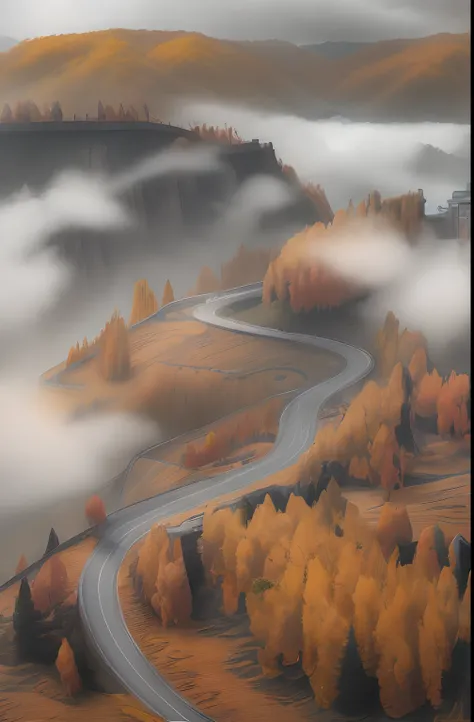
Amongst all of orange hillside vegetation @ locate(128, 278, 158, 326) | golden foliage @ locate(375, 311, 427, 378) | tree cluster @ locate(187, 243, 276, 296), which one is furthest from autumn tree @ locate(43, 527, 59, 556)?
golden foliage @ locate(375, 311, 427, 378)

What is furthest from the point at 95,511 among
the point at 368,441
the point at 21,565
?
the point at 368,441

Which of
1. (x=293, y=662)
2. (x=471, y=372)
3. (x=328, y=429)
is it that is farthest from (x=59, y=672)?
(x=471, y=372)

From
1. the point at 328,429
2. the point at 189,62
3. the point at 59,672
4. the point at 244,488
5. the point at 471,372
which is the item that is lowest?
the point at 59,672

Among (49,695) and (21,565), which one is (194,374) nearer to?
(21,565)

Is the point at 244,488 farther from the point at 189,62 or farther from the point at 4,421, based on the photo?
the point at 189,62

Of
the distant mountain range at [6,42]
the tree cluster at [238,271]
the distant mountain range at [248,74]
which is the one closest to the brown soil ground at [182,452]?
the tree cluster at [238,271]

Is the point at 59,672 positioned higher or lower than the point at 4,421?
lower

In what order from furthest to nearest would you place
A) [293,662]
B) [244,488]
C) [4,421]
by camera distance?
[4,421]
[244,488]
[293,662]
